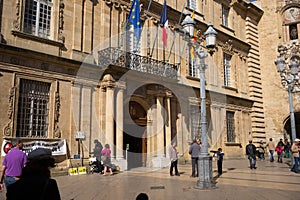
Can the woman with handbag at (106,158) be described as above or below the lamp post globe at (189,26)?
below

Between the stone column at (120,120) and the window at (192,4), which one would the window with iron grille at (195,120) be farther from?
the window at (192,4)

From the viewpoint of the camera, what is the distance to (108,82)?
15125 mm

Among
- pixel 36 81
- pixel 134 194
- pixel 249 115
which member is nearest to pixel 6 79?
pixel 36 81

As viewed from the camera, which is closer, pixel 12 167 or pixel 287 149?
pixel 12 167

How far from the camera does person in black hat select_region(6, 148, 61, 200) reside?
8.09 feet

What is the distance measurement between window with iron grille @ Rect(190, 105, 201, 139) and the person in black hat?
60.6 ft

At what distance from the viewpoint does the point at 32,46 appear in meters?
13.6

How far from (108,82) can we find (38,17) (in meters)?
4.48

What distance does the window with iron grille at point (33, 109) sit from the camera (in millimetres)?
12898

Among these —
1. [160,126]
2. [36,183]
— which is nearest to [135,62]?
[160,126]

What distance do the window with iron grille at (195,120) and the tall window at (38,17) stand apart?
10.9m

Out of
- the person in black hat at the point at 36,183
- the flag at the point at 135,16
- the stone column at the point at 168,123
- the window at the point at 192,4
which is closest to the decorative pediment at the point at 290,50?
the window at the point at 192,4

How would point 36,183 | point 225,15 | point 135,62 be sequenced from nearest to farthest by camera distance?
point 36,183 < point 135,62 < point 225,15

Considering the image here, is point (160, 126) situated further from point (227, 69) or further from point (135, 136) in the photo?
point (227, 69)
